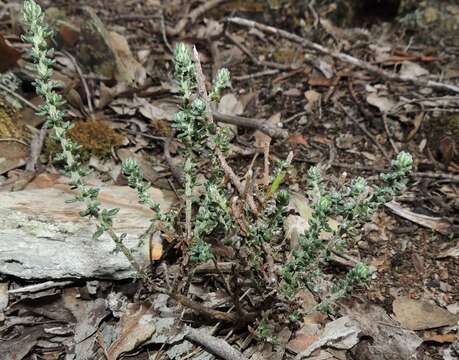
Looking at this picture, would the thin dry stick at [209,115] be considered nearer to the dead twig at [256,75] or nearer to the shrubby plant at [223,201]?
the shrubby plant at [223,201]

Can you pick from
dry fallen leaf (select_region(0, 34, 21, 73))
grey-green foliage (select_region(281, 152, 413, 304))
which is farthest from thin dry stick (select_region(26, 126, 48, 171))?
grey-green foliage (select_region(281, 152, 413, 304))

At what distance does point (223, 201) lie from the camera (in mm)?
1623

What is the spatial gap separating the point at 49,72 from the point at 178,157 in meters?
1.24

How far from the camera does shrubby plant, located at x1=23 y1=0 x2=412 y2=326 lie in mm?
1486

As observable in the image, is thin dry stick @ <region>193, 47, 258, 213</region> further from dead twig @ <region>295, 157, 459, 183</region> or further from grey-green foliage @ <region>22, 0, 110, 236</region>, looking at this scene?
dead twig @ <region>295, 157, 459, 183</region>

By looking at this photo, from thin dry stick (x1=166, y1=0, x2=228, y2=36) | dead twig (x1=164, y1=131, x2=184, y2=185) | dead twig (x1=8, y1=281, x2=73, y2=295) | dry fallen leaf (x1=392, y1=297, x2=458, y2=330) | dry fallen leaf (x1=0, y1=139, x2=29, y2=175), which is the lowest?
dead twig (x1=8, y1=281, x2=73, y2=295)

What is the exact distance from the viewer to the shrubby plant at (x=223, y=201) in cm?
149

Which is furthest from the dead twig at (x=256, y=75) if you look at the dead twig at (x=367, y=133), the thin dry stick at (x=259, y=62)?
the dead twig at (x=367, y=133)

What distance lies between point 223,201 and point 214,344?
20.9 inches

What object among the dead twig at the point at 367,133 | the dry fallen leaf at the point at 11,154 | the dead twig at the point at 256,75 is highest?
the dead twig at the point at 256,75

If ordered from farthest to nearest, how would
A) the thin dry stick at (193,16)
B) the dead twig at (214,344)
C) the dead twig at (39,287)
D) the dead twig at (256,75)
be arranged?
1. the thin dry stick at (193,16)
2. the dead twig at (256,75)
3. the dead twig at (39,287)
4. the dead twig at (214,344)

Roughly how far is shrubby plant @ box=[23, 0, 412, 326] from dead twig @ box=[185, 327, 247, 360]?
126mm

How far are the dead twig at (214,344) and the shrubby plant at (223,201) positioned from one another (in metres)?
0.13

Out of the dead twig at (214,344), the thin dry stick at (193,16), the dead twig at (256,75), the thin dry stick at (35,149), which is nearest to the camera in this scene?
the dead twig at (214,344)
